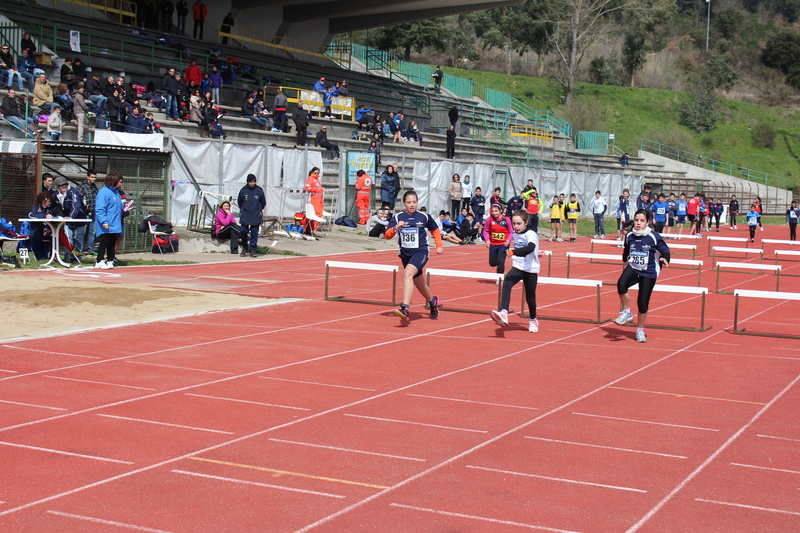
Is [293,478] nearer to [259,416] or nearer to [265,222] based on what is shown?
[259,416]

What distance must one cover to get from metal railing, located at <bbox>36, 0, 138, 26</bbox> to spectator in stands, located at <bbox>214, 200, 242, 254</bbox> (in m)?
16.9

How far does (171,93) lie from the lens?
91.0 feet

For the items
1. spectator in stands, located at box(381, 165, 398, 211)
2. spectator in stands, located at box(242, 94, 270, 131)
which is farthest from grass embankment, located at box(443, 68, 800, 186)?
spectator in stands, located at box(242, 94, 270, 131)

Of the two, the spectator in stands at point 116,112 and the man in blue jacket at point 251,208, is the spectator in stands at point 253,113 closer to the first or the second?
the spectator in stands at point 116,112

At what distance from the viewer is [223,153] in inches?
995

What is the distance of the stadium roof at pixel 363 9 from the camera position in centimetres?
4431

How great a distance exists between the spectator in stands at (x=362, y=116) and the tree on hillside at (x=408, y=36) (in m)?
36.7

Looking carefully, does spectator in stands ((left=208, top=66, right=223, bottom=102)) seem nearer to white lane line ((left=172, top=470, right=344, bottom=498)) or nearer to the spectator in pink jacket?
the spectator in pink jacket

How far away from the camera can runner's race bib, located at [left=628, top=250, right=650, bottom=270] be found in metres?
11.5

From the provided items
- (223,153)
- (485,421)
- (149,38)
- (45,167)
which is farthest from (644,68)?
(485,421)

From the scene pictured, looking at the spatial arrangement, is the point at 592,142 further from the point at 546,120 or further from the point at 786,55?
the point at 786,55

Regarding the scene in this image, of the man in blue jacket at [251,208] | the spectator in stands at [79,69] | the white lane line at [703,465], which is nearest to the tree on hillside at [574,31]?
the spectator in stands at [79,69]

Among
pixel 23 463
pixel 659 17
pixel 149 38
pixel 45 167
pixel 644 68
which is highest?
pixel 659 17

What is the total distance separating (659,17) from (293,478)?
95.1m
